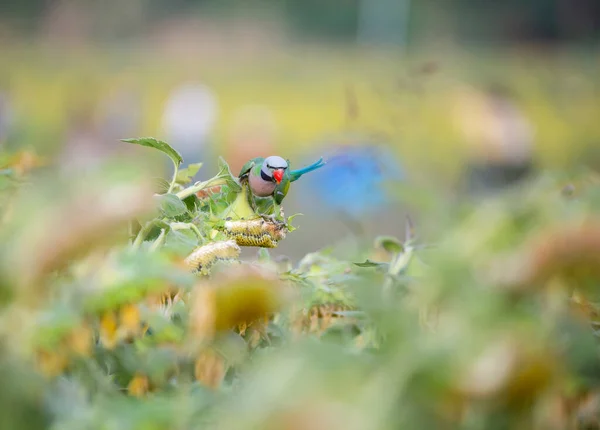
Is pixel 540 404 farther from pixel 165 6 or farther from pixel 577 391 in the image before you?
pixel 165 6

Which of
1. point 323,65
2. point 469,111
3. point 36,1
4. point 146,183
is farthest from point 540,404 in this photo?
point 36,1

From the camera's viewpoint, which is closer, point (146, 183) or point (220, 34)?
point (146, 183)

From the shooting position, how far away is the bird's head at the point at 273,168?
918 mm

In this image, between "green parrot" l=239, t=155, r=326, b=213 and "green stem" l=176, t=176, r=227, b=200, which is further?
"green parrot" l=239, t=155, r=326, b=213

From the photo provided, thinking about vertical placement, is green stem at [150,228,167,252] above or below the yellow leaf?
above

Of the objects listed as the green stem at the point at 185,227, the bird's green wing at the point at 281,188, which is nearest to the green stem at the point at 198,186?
the green stem at the point at 185,227

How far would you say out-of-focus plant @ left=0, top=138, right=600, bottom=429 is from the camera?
403 millimetres

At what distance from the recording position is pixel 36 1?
55.8 feet

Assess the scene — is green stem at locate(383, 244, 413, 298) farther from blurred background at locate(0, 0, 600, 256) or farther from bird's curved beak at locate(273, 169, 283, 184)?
blurred background at locate(0, 0, 600, 256)

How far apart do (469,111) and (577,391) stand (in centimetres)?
733

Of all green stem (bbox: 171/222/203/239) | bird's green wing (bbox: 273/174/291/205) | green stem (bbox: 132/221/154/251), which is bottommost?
bird's green wing (bbox: 273/174/291/205)

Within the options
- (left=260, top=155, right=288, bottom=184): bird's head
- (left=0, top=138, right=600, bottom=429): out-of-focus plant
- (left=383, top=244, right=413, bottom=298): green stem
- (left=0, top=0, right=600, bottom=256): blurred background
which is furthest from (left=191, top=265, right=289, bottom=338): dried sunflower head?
(left=0, top=0, right=600, bottom=256): blurred background

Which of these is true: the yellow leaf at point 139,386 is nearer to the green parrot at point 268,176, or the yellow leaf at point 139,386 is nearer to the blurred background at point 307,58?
the green parrot at point 268,176

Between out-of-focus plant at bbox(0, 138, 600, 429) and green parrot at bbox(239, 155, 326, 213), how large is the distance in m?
0.28
